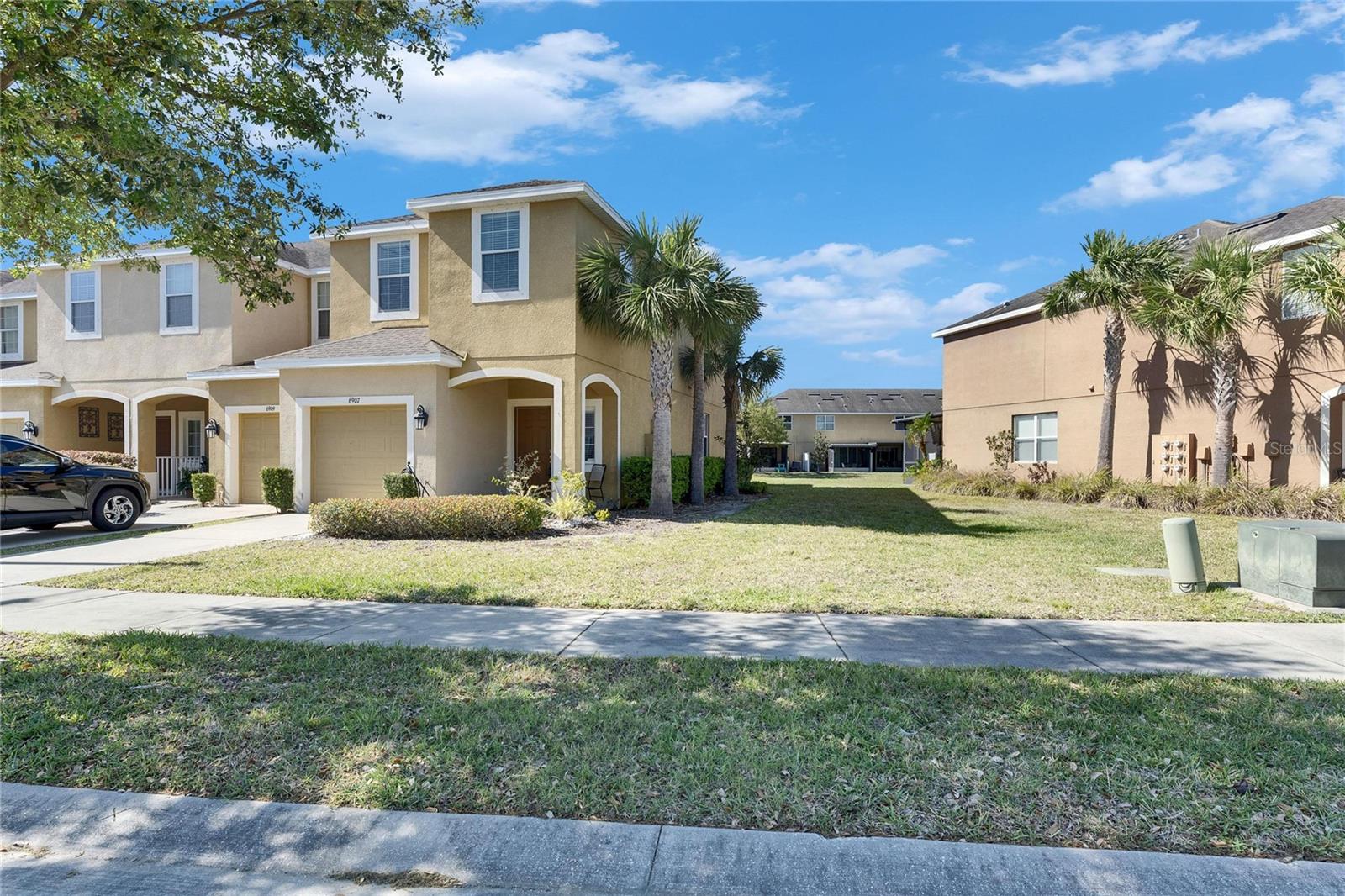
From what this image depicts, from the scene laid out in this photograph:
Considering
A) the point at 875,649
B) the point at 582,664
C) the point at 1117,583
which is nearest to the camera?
the point at 582,664

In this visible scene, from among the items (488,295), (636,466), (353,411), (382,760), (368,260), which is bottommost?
(382,760)

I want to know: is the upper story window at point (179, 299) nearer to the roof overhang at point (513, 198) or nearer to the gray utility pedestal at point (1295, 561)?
the roof overhang at point (513, 198)

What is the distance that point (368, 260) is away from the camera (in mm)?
17422

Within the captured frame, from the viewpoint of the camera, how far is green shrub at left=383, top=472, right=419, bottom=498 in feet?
48.0

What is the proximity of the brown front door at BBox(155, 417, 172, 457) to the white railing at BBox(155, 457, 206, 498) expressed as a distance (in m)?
0.71

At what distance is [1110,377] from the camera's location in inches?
786

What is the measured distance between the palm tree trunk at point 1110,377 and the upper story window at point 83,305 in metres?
27.6

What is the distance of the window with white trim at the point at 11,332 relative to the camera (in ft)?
72.7

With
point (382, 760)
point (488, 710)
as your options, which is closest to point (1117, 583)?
point (488, 710)

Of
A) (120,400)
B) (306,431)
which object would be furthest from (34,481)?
(120,400)

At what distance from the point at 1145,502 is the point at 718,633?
1692 centimetres

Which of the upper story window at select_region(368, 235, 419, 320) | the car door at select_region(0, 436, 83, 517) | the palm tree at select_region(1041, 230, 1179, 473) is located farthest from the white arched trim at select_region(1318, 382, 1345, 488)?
the car door at select_region(0, 436, 83, 517)

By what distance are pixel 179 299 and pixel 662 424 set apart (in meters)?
13.8

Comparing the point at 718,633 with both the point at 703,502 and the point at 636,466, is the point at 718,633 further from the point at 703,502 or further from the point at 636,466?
the point at 703,502
